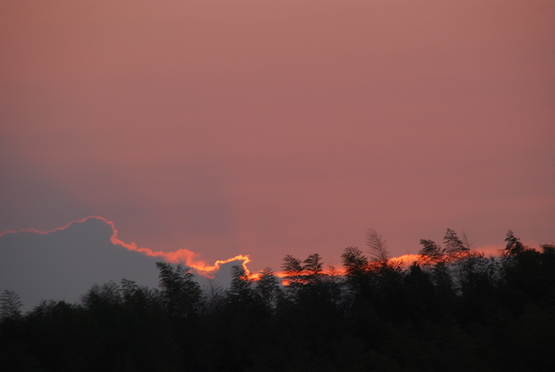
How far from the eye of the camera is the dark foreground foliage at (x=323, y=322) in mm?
45094

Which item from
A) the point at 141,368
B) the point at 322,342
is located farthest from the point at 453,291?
the point at 141,368

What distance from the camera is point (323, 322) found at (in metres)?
59.9

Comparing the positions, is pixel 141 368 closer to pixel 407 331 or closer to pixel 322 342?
pixel 322 342

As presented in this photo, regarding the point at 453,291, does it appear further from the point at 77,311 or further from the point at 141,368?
the point at 77,311

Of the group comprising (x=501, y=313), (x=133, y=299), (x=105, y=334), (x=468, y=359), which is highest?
(x=133, y=299)

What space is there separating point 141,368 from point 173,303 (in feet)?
49.4

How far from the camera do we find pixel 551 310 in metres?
52.2

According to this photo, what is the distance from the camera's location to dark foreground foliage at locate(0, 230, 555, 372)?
148ft

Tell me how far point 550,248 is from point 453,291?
42.1 ft

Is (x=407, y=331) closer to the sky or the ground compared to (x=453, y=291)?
closer to the ground

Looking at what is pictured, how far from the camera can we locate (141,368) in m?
48.3

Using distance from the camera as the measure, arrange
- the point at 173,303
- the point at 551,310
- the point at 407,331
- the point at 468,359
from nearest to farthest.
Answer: the point at 468,359 < the point at 551,310 < the point at 407,331 < the point at 173,303

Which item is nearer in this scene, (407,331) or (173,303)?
(407,331)

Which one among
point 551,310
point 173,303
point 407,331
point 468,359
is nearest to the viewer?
point 468,359
